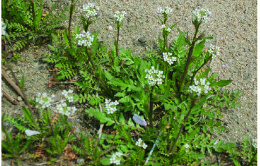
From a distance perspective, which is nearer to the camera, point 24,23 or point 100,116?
point 100,116

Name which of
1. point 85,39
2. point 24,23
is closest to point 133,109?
point 85,39

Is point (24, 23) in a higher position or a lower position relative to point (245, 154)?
higher

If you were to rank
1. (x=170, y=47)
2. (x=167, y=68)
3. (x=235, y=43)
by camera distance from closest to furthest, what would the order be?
1. (x=167, y=68)
2. (x=170, y=47)
3. (x=235, y=43)

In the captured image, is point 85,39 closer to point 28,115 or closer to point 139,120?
point 28,115

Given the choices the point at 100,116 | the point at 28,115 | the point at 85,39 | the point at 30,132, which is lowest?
the point at 30,132

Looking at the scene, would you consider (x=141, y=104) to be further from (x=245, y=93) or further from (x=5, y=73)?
(x=5, y=73)

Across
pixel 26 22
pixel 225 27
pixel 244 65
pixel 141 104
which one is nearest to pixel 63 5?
pixel 26 22

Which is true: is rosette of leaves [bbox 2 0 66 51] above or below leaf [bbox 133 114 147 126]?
above

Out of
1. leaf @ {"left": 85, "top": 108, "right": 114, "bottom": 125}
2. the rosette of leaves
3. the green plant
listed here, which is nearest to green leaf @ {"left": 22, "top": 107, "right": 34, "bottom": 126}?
leaf @ {"left": 85, "top": 108, "right": 114, "bottom": 125}

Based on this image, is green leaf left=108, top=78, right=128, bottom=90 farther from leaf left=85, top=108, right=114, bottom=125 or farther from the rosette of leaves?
the rosette of leaves
